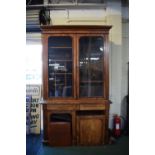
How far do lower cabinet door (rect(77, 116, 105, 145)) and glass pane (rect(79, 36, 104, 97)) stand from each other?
42 cm

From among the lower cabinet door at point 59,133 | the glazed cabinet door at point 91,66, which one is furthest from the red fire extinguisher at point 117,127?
the lower cabinet door at point 59,133

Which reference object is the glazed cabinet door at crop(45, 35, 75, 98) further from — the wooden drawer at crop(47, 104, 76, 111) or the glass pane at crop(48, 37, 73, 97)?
the wooden drawer at crop(47, 104, 76, 111)

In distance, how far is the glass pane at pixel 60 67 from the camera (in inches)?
145

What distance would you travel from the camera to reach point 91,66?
3762 millimetres

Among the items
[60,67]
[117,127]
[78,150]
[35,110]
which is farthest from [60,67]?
[117,127]

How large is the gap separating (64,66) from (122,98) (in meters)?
1.46

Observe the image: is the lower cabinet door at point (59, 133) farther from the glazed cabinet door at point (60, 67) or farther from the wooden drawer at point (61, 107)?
the glazed cabinet door at point (60, 67)

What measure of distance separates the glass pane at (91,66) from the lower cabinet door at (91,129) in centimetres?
42

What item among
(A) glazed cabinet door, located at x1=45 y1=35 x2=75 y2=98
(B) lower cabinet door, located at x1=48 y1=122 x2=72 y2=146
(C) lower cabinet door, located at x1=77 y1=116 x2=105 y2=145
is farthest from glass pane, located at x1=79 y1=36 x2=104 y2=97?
(B) lower cabinet door, located at x1=48 y1=122 x2=72 y2=146

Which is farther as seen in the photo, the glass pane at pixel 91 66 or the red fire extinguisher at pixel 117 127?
the red fire extinguisher at pixel 117 127

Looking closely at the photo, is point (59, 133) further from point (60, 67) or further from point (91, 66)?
point (91, 66)

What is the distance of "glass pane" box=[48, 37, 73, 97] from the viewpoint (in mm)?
3674

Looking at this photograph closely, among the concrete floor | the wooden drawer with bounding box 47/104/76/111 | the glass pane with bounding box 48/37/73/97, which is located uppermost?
the glass pane with bounding box 48/37/73/97
